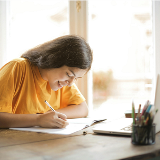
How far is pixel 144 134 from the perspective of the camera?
76 cm

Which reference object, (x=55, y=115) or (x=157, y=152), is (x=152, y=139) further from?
(x=55, y=115)

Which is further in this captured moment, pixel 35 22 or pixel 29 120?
pixel 35 22

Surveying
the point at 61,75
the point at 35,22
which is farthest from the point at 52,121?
the point at 35,22

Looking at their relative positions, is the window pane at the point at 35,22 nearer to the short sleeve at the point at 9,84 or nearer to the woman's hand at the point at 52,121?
the short sleeve at the point at 9,84

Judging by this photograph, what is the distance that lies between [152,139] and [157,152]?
0.07 metres

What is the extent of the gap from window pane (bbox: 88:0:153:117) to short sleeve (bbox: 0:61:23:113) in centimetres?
93

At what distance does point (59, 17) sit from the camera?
2094 mm

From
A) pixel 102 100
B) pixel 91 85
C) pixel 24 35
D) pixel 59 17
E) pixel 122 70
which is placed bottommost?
pixel 102 100

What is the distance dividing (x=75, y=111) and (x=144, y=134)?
813mm

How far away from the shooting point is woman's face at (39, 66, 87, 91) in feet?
4.27

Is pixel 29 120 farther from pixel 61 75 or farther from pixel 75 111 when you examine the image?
pixel 75 111

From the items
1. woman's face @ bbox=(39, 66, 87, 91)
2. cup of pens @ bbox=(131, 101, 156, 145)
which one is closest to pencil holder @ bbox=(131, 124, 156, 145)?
cup of pens @ bbox=(131, 101, 156, 145)

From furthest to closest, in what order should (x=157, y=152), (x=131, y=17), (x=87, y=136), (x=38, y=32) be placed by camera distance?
(x=38, y=32), (x=131, y=17), (x=87, y=136), (x=157, y=152)

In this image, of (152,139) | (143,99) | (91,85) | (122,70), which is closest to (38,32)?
(91,85)
